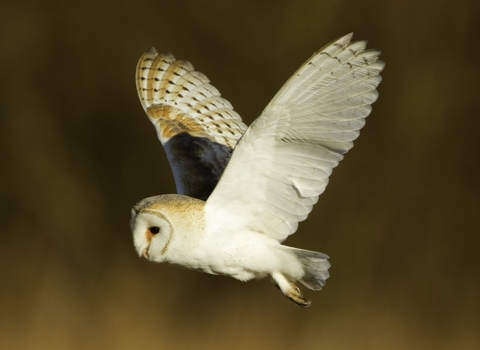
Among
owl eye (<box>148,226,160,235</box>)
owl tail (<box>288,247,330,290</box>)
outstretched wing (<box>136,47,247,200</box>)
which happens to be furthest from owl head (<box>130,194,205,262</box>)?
outstretched wing (<box>136,47,247,200</box>)

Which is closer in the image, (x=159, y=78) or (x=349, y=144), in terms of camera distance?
(x=349, y=144)

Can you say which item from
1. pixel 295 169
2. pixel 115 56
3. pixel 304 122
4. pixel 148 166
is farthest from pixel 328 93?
pixel 115 56

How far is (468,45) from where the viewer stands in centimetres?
445

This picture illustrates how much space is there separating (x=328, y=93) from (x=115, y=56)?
2.74 metres

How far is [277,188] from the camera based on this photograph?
7.31 ft

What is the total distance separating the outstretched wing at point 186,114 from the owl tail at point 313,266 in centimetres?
51

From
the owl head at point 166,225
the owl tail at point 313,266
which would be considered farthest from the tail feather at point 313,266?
the owl head at point 166,225

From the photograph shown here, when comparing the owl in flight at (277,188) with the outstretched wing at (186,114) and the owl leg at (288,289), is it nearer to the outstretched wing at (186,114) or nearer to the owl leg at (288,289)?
the owl leg at (288,289)

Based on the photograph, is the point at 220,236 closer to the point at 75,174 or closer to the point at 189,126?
the point at 189,126

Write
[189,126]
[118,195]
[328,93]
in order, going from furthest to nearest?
1. [118,195]
2. [189,126]
3. [328,93]

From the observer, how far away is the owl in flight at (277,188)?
2055 mm

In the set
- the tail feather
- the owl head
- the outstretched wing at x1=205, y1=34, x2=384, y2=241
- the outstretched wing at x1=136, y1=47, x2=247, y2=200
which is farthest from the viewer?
the outstretched wing at x1=136, y1=47, x2=247, y2=200

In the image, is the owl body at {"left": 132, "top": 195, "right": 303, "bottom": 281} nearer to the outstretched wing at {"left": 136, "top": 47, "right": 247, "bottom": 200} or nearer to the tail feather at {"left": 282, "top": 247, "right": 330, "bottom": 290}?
the tail feather at {"left": 282, "top": 247, "right": 330, "bottom": 290}

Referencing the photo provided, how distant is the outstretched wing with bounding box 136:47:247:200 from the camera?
9.01 feet
